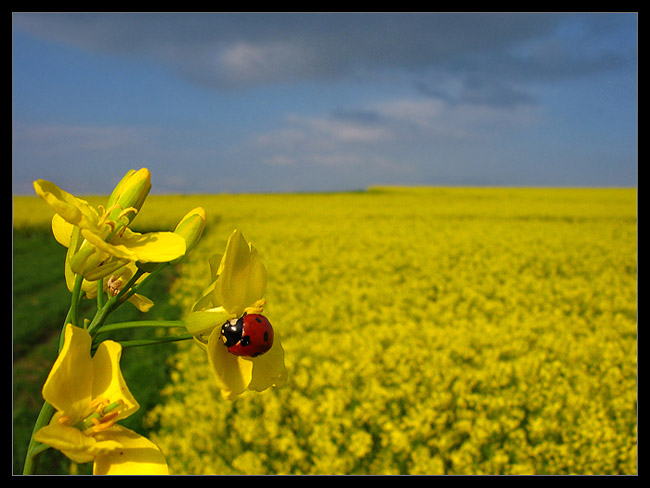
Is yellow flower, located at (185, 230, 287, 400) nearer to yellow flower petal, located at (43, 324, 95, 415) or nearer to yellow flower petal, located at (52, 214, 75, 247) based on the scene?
yellow flower petal, located at (43, 324, 95, 415)

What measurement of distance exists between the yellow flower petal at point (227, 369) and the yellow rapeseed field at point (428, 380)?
2404 mm

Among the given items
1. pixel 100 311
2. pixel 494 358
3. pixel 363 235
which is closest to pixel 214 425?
pixel 494 358

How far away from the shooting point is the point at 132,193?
28.2 inches

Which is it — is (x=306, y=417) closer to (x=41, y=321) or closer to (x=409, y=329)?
(x=409, y=329)

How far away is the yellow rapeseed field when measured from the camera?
10.0 feet

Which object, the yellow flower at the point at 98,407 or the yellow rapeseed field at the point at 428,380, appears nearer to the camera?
the yellow flower at the point at 98,407

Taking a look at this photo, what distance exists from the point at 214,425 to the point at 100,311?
2833 millimetres

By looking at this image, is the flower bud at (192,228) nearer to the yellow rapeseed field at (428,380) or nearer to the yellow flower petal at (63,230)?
the yellow flower petal at (63,230)

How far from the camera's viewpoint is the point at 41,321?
6.26 metres

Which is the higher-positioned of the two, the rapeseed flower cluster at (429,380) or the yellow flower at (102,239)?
the yellow flower at (102,239)

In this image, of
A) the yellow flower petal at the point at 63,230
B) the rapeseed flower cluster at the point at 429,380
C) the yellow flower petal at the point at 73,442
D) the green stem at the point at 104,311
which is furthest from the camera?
the rapeseed flower cluster at the point at 429,380

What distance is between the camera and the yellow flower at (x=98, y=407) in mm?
587

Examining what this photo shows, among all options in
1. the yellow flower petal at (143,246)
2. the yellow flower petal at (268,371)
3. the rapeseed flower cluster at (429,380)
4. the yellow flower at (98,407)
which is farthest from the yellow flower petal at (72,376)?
the rapeseed flower cluster at (429,380)

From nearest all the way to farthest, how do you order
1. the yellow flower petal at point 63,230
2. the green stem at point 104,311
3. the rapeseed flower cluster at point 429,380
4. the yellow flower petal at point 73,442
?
the yellow flower petal at point 73,442
the green stem at point 104,311
the yellow flower petal at point 63,230
the rapeseed flower cluster at point 429,380
